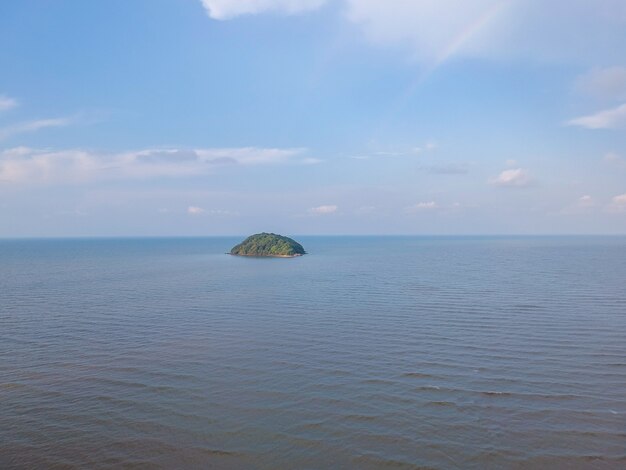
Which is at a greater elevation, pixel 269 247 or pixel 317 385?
pixel 269 247

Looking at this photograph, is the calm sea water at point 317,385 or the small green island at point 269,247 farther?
the small green island at point 269,247

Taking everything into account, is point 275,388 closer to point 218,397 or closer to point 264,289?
point 218,397

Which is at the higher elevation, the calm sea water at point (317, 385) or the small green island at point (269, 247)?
the small green island at point (269, 247)

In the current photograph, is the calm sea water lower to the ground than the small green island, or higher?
lower

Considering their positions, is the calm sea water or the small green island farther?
the small green island
